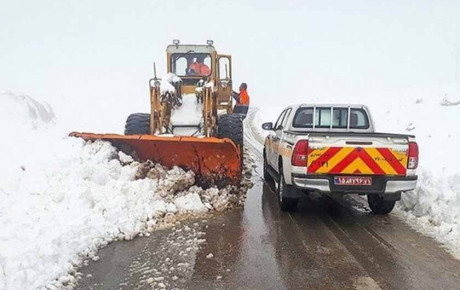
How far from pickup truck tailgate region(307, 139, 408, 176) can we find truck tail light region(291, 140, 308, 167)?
0.06m

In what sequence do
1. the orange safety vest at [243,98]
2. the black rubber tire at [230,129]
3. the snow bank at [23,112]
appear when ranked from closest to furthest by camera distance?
the black rubber tire at [230,129]
the orange safety vest at [243,98]
the snow bank at [23,112]

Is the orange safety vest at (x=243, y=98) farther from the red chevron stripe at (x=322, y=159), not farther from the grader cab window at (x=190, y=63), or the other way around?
the red chevron stripe at (x=322, y=159)

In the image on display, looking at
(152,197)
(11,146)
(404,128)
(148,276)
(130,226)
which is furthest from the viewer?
(404,128)

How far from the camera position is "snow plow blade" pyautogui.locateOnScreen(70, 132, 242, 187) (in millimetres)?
7695

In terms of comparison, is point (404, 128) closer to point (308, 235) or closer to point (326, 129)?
point (326, 129)

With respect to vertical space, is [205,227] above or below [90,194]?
below

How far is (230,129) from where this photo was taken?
9211 millimetres

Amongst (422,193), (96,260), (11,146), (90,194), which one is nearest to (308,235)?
(422,193)

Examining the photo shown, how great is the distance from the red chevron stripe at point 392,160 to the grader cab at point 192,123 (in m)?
2.59

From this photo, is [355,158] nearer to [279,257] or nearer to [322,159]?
[322,159]

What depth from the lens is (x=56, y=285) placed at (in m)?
3.99

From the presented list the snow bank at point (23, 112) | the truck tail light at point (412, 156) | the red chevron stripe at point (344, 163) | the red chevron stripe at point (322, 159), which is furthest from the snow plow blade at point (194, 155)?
the snow bank at point (23, 112)

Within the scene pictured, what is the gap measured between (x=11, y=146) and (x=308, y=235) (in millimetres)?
12571

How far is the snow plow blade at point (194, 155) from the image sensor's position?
25.2 ft
